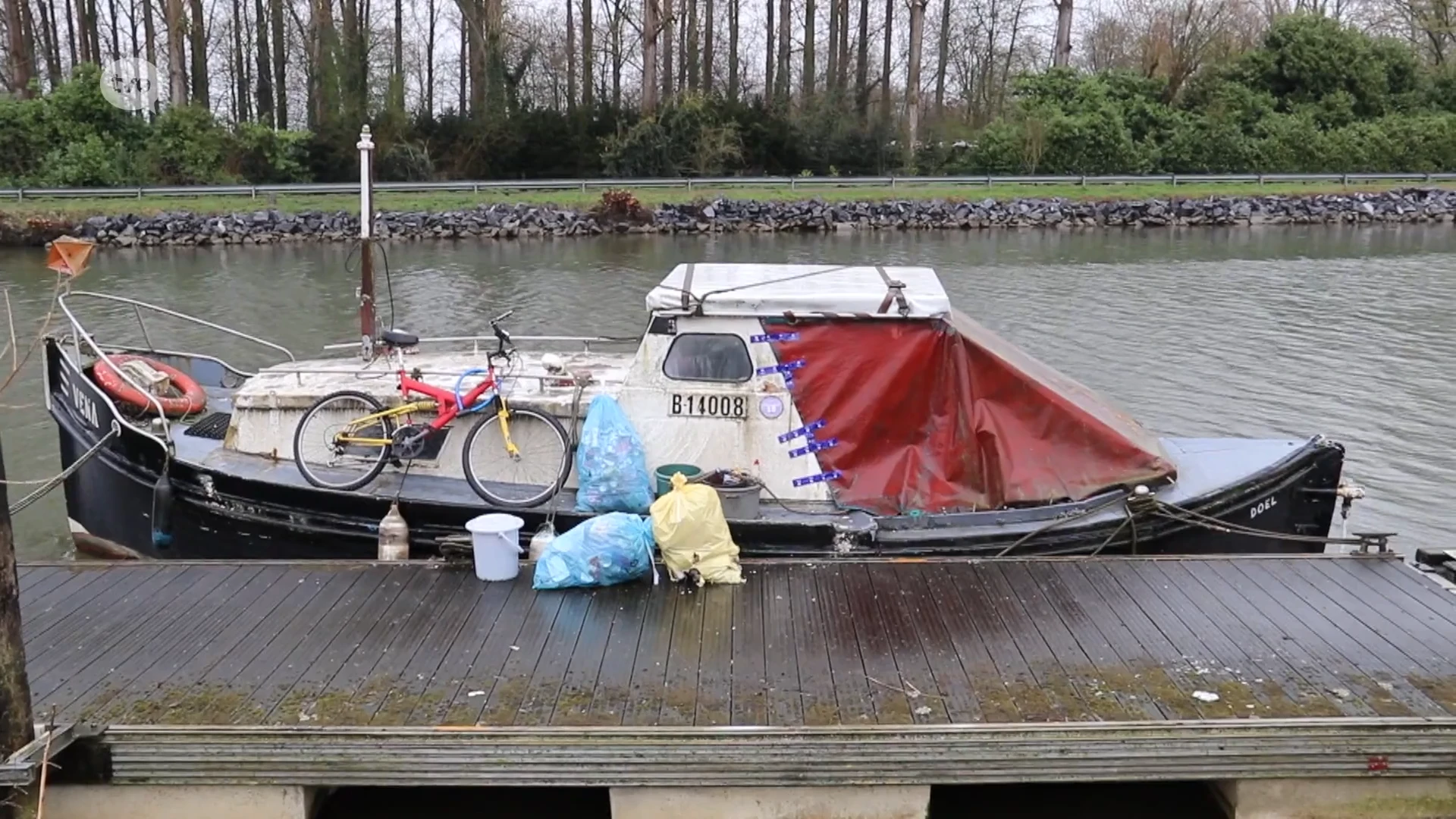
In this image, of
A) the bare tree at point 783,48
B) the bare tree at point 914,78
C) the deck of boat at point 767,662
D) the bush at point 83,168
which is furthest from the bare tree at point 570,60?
the deck of boat at point 767,662

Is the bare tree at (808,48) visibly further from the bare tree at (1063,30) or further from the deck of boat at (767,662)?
the deck of boat at (767,662)

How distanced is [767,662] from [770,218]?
27.6m

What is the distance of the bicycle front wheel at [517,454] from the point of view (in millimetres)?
7664

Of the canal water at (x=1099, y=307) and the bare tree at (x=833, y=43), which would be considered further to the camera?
the bare tree at (x=833, y=43)

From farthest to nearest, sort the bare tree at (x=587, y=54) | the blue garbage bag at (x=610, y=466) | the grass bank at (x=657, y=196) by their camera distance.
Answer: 1. the bare tree at (x=587, y=54)
2. the grass bank at (x=657, y=196)
3. the blue garbage bag at (x=610, y=466)

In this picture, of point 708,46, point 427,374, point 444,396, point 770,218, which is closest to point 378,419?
point 444,396

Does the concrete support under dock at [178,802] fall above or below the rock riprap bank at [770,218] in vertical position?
below

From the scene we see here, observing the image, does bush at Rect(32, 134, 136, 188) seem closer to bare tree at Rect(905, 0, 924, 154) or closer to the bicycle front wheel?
bare tree at Rect(905, 0, 924, 154)

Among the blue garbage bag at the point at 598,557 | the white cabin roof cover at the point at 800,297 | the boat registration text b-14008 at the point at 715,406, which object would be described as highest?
the white cabin roof cover at the point at 800,297

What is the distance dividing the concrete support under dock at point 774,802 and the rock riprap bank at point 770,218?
2777 cm

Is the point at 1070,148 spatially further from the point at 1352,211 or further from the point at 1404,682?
the point at 1404,682

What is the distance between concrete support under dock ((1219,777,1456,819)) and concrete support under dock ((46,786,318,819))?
4.08m

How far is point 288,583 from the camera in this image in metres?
6.71

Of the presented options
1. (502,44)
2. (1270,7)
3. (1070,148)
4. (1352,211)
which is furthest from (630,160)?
(1270,7)
